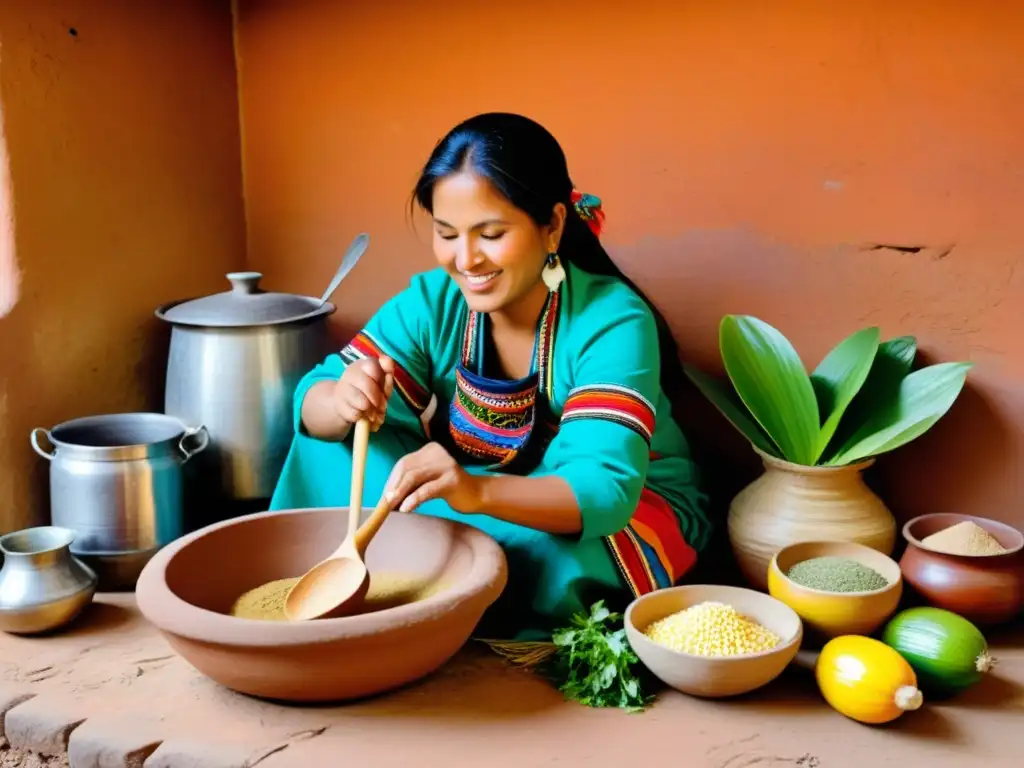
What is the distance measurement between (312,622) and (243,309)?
101 cm

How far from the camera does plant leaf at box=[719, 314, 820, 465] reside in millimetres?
2027

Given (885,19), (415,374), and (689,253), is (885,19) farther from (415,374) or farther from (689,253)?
(415,374)

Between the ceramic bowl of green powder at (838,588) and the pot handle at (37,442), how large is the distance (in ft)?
4.70

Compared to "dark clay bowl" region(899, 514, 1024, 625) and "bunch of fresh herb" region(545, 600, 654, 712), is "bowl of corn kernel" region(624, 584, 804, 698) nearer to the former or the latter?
"bunch of fresh herb" region(545, 600, 654, 712)

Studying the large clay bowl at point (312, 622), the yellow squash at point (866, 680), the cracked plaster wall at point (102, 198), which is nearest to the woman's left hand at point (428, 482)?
the large clay bowl at point (312, 622)

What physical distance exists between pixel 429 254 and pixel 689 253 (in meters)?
0.65

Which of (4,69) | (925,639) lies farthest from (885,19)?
(4,69)

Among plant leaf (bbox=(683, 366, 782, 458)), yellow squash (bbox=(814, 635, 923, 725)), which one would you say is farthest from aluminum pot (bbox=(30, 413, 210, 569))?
yellow squash (bbox=(814, 635, 923, 725))

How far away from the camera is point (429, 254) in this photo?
2514 millimetres

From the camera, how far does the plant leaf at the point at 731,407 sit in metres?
2.09

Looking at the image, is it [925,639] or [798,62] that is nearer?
[925,639]

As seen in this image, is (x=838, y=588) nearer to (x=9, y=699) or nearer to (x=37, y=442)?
(x=9, y=699)

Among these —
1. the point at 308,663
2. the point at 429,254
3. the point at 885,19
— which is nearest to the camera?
the point at 308,663

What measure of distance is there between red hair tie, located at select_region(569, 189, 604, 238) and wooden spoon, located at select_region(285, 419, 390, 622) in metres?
0.65
